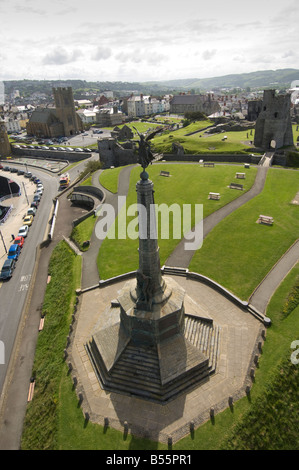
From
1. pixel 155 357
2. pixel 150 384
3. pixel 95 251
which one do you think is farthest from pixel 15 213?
pixel 150 384

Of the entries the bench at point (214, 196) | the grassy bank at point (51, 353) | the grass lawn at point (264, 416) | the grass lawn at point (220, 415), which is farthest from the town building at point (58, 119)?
the grass lawn at point (264, 416)

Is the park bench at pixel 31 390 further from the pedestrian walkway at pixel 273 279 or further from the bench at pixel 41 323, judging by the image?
the pedestrian walkway at pixel 273 279

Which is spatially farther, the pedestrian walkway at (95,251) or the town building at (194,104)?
the town building at (194,104)

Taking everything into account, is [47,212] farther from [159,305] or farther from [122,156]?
[159,305]

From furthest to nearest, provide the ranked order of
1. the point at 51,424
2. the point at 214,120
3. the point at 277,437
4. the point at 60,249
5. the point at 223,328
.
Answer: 1. the point at 214,120
2. the point at 60,249
3. the point at 223,328
4. the point at 51,424
5. the point at 277,437

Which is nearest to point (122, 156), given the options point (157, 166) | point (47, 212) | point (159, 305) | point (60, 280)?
point (157, 166)
